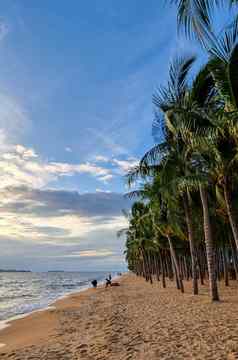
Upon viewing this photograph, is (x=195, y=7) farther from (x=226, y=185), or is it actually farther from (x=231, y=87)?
(x=226, y=185)

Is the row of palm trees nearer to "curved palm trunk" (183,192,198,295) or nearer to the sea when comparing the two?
"curved palm trunk" (183,192,198,295)

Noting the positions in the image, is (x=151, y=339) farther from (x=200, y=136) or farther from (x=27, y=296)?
(x=27, y=296)

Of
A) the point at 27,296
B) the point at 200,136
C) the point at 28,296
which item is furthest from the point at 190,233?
the point at 27,296

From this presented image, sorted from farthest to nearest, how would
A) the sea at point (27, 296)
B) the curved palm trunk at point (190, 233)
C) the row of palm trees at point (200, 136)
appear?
the sea at point (27, 296) → the curved palm trunk at point (190, 233) → the row of palm trees at point (200, 136)

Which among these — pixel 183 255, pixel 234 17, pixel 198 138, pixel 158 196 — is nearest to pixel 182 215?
pixel 158 196

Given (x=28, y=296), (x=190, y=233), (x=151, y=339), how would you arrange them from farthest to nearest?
(x=28, y=296) → (x=190, y=233) → (x=151, y=339)

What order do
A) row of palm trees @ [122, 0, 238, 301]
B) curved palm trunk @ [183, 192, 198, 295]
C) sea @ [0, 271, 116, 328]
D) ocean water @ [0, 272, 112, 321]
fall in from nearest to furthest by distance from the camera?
row of palm trees @ [122, 0, 238, 301] → curved palm trunk @ [183, 192, 198, 295] → sea @ [0, 271, 116, 328] → ocean water @ [0, 272, 112, 321]

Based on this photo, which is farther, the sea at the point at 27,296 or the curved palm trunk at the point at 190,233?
the sea at the point at 27,296

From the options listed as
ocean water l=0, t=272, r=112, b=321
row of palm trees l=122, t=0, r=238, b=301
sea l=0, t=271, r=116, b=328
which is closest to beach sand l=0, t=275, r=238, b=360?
row of palm trees l=122, t=0, r=238, b=301

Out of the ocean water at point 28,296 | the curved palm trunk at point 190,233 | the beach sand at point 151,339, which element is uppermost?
the curved palm trunk at point 190,233

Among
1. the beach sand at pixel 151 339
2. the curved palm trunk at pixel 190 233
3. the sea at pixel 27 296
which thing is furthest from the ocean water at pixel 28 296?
the beach sand at pixel 151 339

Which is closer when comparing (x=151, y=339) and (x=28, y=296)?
(x=151, y=339)

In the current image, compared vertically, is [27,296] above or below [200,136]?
below

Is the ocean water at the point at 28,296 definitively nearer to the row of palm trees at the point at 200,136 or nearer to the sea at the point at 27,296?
the sea at the point at 27,296
